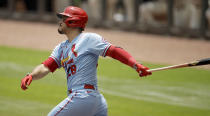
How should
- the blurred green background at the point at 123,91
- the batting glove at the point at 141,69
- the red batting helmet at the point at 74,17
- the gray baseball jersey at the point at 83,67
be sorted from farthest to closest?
the blurred green background at the point at 123,91
the red batting helmet at the point at 74,17
the gray baseball jersey at the point at 83,67
the batting glove at the point at 141,69

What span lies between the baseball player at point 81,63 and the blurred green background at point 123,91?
232 cm

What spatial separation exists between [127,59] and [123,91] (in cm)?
413

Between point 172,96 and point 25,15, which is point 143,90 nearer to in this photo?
point 172,96

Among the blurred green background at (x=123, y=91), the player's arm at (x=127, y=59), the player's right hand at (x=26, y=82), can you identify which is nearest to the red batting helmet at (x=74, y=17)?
the player's arm at (x=127, y=59)

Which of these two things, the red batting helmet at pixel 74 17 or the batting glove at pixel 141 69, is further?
the red batting helmet at pixel 74 17

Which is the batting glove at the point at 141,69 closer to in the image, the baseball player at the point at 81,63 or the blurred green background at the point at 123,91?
the baseball player at the point at 81,63

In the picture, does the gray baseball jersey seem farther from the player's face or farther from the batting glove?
the batting glove

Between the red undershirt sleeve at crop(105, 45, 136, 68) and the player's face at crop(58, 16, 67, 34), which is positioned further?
the player's face at crop(58, 16, 67, 34)

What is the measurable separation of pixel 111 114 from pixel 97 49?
2593mm

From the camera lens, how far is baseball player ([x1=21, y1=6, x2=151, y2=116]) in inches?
182

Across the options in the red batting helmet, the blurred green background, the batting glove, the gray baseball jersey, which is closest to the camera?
the batting glove

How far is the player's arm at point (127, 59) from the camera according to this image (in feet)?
15.0

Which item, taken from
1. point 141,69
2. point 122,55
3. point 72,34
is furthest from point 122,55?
point 72,34

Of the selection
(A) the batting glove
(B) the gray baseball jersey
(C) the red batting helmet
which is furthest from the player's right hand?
(A) the batting glove
